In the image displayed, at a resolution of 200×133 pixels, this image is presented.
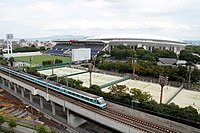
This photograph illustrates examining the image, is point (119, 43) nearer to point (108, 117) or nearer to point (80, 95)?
point (80, 95)

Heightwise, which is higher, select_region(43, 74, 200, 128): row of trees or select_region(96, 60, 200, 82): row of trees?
select_region(96, 60, 200, 82): row of trees

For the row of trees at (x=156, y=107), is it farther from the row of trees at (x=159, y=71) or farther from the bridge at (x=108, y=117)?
the row of trees at (x=159, y=71)

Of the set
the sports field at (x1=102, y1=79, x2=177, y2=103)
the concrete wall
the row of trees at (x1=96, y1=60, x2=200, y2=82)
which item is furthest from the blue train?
the row of trees at (x1=96, y1=60, x2=200, y2=82)

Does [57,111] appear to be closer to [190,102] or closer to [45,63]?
[190,102]

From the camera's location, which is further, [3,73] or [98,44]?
[98,44]

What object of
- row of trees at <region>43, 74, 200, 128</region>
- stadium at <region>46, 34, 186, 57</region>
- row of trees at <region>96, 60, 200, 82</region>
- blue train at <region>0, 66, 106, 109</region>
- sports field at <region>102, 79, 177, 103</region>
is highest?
stadium at <region>46, 34, 186, 57</region>

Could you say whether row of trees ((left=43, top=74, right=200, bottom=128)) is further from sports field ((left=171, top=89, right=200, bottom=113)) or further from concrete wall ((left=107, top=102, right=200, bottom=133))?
sports field ((left=171, top=89, right=200, bottom=113))

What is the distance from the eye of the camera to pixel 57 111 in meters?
33.6

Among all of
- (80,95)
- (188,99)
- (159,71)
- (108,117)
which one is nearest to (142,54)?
(159,71)

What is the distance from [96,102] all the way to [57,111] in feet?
37.9

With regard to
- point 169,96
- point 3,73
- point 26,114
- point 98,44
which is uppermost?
point 98,44

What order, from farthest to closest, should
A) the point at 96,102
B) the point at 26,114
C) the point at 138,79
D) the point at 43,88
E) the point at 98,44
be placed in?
the point at 98,44
the point at 138,79
the point at 43,88
the point at 26,114
the point at 96,102

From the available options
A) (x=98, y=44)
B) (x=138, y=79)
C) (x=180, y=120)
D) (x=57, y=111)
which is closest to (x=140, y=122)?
(x=180, y=120)

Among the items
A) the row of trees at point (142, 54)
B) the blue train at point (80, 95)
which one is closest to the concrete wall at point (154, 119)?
the blue train at point (80, 95)
